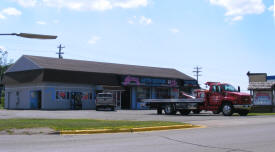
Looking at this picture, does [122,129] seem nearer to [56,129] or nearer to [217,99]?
[56,129]

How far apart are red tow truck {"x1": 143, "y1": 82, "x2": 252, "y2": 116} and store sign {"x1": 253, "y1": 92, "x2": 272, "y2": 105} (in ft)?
33.8

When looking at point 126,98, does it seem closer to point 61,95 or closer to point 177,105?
point 61,95

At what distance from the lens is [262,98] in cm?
3944

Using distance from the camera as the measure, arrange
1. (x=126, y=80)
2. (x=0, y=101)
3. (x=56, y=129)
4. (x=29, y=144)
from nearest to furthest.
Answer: (x=29, y=144) < (x=56, y=129) < (x=126, y=80) < (x=0, y=101)

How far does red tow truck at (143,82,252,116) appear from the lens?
28.6m

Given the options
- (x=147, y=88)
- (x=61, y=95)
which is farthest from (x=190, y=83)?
(x=61, y=95)

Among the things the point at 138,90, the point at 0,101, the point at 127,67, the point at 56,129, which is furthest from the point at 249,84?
the point at 0,101

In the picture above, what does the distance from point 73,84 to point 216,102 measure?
20.4 metres

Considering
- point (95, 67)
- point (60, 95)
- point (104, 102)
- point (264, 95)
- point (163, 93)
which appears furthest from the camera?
point (163, 93)

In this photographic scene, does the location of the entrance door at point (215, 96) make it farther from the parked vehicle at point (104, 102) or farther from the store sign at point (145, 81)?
the store sign at point (145, 81)

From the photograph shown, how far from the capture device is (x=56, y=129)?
16078 millimetres

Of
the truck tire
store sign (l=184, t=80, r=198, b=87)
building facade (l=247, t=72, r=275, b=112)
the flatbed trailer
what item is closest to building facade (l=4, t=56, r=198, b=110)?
store sign (l=184, t=80, r=198, b=87)

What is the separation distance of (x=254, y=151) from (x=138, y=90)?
137ft

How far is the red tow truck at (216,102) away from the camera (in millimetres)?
28609
